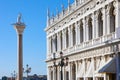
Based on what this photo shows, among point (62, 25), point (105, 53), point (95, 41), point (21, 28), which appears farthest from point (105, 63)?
point (62, 25)

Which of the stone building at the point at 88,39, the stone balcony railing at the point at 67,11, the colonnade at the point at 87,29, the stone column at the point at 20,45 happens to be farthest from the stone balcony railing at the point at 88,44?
the stone column at the point at 20,45

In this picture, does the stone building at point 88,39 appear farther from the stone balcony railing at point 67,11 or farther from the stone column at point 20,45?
the stone column at point 20,45

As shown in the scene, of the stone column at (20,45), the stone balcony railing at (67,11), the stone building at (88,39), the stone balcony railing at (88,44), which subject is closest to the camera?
the stone building at (88,39)

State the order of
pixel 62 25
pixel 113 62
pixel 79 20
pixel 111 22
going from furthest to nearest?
pixel 62 25 < pixel 79 20 < pixel 111 22 < pixel 113 62

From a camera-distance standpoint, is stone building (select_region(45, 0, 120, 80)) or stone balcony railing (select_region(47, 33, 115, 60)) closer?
stone building (select_region(45, 0, 120, 80))

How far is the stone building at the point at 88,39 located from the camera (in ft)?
105

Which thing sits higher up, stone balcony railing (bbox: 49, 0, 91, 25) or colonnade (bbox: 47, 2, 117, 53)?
stone balcony railing (bbox: 49, 0, 91, 25)

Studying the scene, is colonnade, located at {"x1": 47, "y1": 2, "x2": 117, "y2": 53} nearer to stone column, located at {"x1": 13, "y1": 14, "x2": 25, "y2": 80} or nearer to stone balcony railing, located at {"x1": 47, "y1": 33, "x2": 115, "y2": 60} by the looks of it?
stone balcony railing, located at {"x1": 47, "y1": 33, "x2": 115, "y2": 60}

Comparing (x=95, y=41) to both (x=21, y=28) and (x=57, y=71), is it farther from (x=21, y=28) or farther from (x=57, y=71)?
(x=57, y=71)

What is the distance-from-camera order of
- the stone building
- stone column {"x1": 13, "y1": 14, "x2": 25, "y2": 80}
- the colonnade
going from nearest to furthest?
the stone building, the colonnade, stone column {"x1": 13, "y1": 14, "x2": 25, "y2": 80}

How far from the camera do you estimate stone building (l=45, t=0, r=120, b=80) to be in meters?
32.1

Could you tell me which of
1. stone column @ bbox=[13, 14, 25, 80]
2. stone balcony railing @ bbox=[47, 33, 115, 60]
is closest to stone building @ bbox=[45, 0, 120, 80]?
stone balcony railing @ bbox=[47, 33, 115, 60]

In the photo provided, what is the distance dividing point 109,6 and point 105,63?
485cm

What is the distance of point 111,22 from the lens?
3388 centimetres
